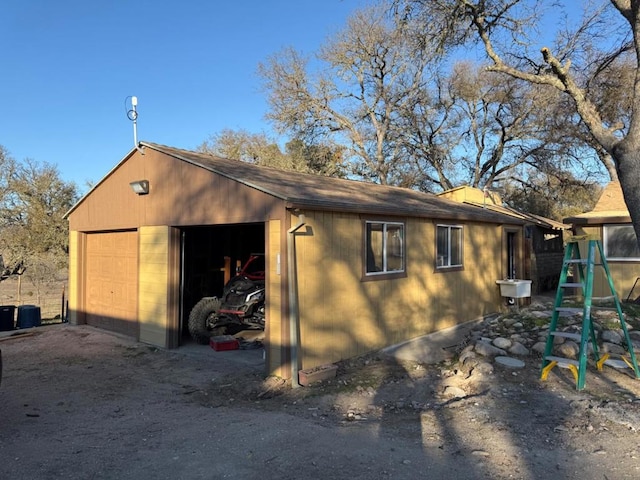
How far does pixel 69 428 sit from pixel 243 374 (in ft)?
8.52

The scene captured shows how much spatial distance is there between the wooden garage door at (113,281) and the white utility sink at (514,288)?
9068mm

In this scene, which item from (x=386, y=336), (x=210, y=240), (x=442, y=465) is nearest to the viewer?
(x=442, y=465)

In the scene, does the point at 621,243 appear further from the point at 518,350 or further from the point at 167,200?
the point at 167,200

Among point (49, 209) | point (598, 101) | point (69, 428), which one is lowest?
point (69, 428)

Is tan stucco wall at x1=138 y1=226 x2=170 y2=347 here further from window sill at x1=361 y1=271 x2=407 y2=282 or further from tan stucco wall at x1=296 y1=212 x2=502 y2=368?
window sill at x1=361 y1=271 x2=407 y2=282

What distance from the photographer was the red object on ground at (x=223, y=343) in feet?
28.2

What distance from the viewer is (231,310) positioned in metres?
8.94

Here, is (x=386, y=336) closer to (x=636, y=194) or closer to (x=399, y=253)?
(x=399, y=253)

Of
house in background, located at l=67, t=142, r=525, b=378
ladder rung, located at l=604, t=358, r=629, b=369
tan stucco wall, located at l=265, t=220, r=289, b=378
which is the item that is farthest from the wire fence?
ladder rung, located at l=604, t=358, r=629, b=369

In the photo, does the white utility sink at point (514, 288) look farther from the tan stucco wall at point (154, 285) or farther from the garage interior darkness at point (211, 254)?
the tan stucco wall at point (154, 285)

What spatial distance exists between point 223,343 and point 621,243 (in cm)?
1169

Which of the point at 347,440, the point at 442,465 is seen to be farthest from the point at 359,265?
the point at 442,465

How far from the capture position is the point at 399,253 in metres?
8.58

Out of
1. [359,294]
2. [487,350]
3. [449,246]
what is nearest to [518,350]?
[487,350]
